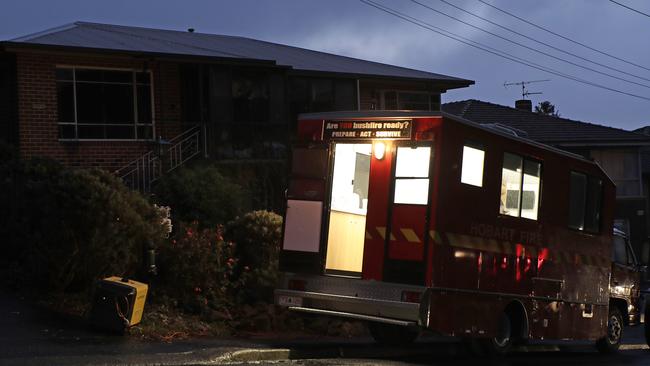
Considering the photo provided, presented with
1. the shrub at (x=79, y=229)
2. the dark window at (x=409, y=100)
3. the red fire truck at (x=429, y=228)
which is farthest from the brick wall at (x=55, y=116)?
the red fire truck at (x=429, y=228)

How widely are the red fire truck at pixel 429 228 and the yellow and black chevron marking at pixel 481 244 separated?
1cm

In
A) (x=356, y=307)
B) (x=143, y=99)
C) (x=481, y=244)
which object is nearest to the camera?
(x=356, y=307)

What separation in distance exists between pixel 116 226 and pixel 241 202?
5800 millimetres

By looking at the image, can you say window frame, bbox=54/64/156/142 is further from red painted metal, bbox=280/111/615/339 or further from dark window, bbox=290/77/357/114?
red painted metal, bbox=280/111/615/339

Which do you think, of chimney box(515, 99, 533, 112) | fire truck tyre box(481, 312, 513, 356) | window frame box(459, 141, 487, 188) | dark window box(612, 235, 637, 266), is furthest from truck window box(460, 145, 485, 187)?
chimney box(515, 99, 533, 112)

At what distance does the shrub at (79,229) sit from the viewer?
12.7 meters

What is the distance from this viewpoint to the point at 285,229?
40.1 feet

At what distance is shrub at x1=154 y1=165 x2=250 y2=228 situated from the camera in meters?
17.9

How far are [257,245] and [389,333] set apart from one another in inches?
112

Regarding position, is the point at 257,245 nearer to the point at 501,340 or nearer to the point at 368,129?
the point at 368,129

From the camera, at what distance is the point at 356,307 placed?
11.4 metres

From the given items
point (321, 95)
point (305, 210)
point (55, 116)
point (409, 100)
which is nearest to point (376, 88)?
point (409, 100)

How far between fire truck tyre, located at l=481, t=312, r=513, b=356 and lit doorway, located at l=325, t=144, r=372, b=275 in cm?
214

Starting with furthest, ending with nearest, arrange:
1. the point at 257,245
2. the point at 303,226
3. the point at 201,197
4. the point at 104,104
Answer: the point at 104,104 < the point at 201,197 < the point at 257,245 < the point at 303,226
